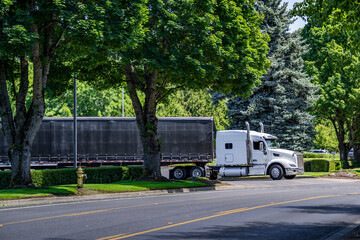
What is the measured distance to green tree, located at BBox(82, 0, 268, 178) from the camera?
25.6 m

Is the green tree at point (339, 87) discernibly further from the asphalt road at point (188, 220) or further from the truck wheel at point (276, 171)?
the asphalt road at point (188, 220)

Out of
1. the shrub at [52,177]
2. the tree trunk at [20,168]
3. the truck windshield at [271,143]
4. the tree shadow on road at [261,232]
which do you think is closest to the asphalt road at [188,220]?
the tree shadow on road at [261,232]

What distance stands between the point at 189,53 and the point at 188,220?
1444cm

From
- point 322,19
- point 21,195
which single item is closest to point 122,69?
point 21,195

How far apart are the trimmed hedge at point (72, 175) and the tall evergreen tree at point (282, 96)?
19.8 m

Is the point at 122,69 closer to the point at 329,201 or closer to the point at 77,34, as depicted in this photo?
the point at 77,34

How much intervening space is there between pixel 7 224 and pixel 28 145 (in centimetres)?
986

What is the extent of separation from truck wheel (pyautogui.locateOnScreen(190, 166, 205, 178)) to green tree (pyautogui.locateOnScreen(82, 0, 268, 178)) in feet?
21.7

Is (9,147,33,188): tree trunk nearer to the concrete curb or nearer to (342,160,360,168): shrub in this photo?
the concrete curb

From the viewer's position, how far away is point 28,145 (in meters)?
22.7

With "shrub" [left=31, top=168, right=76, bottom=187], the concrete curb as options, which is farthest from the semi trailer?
"shrub" [left=31, top=168, right=76, bottom=187]

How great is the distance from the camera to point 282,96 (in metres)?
48.2

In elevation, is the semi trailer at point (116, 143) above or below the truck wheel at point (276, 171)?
above

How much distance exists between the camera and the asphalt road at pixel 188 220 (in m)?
11.4
